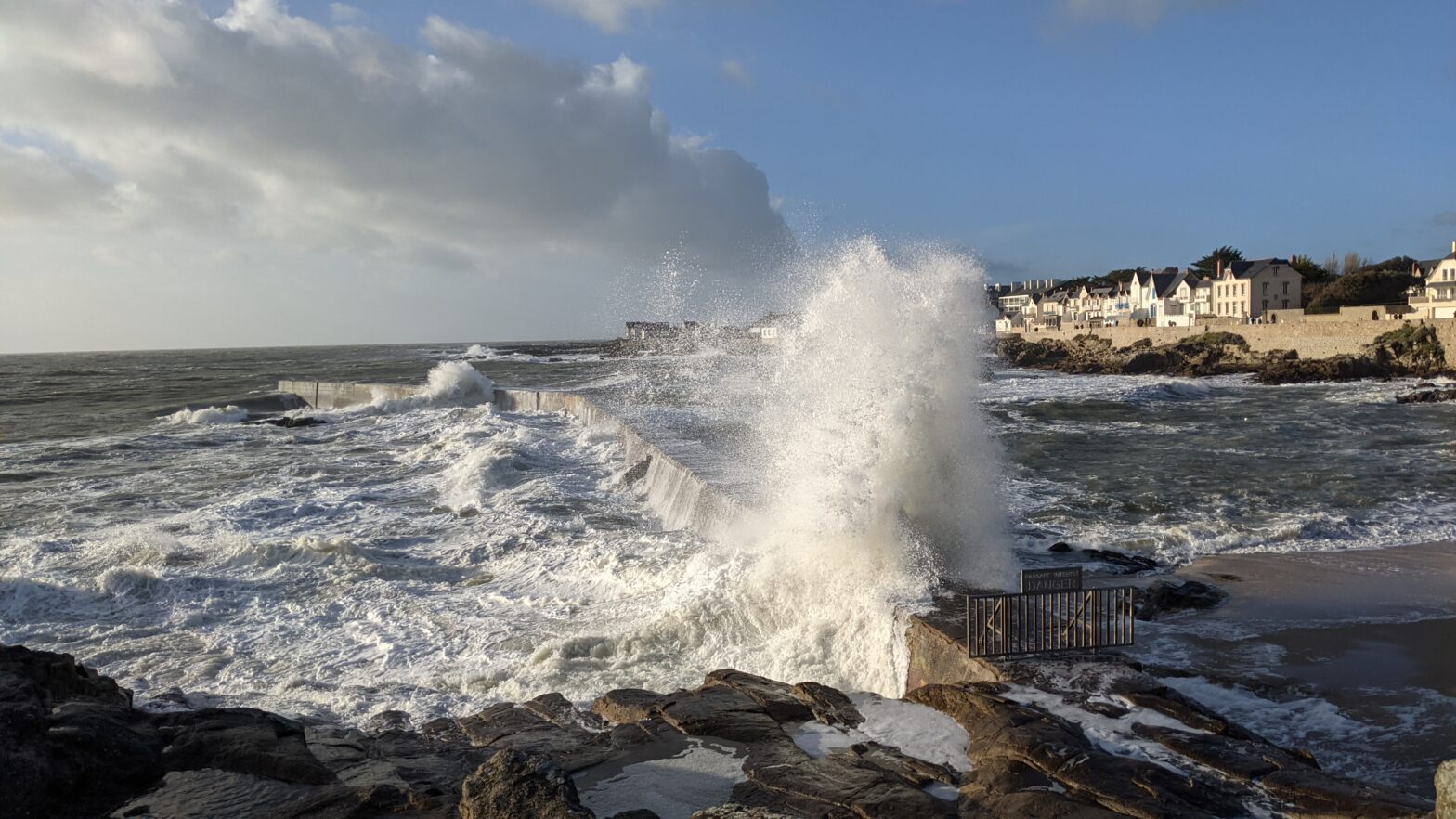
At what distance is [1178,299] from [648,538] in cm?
8443

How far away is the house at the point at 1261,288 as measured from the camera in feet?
235

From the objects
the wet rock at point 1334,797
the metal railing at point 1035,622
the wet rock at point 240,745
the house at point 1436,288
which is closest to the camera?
the wet rock at point 1334,797

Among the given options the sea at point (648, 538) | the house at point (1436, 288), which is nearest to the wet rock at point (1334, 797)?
the sea at point (648, 538)

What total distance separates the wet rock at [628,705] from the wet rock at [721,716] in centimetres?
20

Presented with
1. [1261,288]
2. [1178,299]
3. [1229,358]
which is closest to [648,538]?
[1229,358]

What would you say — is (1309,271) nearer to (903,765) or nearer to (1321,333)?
(1321,333)

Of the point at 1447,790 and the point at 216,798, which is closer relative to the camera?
the point at 1447,790

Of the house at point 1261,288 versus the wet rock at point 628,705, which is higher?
the house at point 1261,288

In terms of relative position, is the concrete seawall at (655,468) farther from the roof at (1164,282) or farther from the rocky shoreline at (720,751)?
the roof at (1164,282)

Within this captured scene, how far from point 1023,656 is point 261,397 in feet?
125

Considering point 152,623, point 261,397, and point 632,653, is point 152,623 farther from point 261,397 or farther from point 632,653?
point 261,397

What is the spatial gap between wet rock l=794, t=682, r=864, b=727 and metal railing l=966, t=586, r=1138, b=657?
1.03 m

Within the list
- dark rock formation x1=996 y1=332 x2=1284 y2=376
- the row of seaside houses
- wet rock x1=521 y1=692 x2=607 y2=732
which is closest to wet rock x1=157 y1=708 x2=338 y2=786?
wet rock x1=521 y1=692 x2=607 y2=732

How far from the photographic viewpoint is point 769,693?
6.86 m
